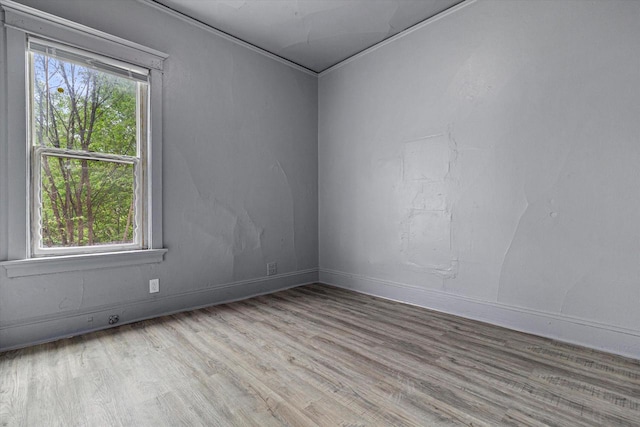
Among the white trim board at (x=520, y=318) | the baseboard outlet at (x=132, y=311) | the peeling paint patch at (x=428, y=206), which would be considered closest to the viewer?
the white trim board at (x=520, y=318)

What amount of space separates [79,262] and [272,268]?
1784 millimetres

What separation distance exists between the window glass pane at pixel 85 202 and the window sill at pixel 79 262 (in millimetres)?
144

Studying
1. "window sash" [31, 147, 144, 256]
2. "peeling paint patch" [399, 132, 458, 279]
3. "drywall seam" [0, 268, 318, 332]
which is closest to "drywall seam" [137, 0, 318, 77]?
"window sash" [31, 147, 144, 256]

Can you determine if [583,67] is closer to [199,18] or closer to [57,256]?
[199,18]

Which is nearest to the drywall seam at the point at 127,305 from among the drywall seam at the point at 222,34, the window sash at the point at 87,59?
the window sash at the point at 87,59

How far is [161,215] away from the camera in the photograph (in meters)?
2.74

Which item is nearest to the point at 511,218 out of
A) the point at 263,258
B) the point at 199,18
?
the point at 263,258

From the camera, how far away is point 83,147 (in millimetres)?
2391

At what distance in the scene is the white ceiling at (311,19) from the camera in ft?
8.90

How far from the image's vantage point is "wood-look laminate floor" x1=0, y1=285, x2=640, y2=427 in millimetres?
1421

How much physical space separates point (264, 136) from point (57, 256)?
214cm

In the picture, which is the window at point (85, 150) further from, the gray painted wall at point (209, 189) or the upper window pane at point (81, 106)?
the gray painted wall at point (209, 189)

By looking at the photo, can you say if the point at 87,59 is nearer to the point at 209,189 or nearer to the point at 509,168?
the point at 209,189

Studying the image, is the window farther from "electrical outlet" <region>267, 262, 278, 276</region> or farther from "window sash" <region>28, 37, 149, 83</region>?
"electrical outlet" <region>267, 262, 278, 276</region>
